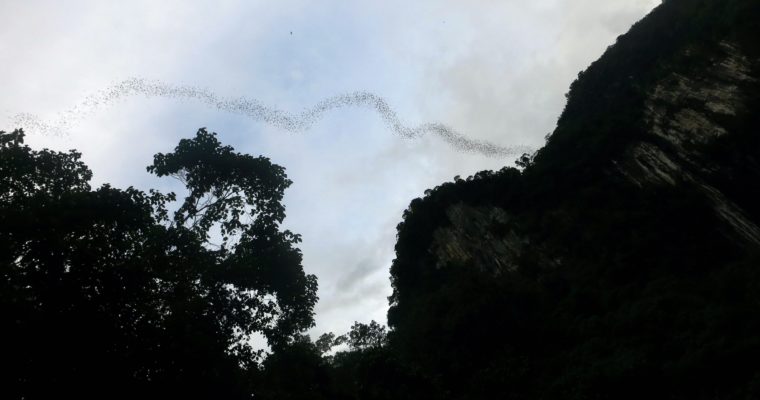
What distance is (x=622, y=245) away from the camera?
127 ft

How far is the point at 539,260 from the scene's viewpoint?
142 feet

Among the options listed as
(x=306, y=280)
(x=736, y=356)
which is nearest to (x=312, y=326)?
(x=306, y=280)

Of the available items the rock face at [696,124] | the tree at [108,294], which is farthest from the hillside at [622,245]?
the tree at [108,294]

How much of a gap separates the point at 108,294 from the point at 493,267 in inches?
1509

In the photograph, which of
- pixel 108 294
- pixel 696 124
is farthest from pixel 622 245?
pixel 108 294

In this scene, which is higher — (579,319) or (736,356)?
(579,319)

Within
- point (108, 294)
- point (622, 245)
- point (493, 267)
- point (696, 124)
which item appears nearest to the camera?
point (108, 294)

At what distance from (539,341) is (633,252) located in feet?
32.9

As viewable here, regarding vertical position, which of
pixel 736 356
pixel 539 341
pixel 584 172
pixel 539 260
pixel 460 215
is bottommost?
pixel 736 356

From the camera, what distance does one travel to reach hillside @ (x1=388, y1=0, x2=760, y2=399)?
77.7 ft

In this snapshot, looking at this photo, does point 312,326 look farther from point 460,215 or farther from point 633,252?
point 460,215

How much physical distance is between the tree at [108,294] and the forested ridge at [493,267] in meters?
0.04

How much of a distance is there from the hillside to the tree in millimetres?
14480

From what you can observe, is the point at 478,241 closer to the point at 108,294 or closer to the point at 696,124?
the point at 696,124
